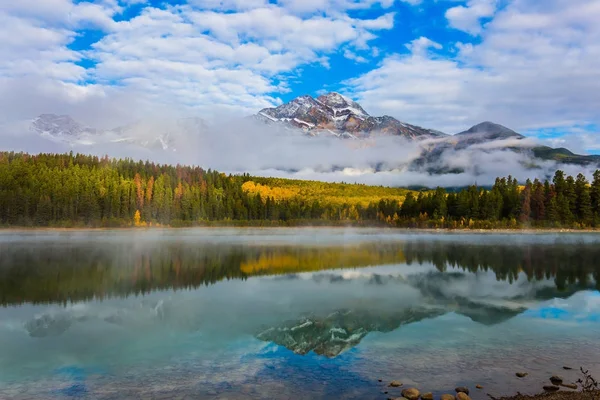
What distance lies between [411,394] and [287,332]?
1158 centimetres

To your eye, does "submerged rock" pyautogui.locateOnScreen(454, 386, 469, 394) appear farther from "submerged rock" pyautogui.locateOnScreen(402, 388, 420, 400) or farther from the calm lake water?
"submerged rock" pyautogui.locateOnScreen(402, 388, 420, 400)

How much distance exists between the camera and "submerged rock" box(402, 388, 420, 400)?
16984 millimetres

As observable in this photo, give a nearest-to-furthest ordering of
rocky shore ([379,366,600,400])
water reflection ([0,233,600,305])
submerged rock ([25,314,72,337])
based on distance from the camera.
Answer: rocky shore ([379,366,600,400]) → submerged rock ([25,314,72,337]) → water reflection ([0,233,600,305])

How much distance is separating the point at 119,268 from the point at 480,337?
4560cm

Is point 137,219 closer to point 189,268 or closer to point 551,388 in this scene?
point 189,268

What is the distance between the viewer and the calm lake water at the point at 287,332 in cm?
1936

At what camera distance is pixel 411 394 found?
17109 millimetres

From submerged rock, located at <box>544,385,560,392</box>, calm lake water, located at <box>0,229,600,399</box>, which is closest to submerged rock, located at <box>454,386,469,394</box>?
calm lake water, located at <box>0,229,600,399</box>

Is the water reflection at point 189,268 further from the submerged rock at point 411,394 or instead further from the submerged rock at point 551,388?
the submerged rock at point 411,394

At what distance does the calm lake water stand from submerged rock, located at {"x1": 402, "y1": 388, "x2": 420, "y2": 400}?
724 mm

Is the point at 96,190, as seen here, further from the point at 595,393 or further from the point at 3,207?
the point at 595,393

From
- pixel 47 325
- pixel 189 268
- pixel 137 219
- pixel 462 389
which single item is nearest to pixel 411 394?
pixel 462 389

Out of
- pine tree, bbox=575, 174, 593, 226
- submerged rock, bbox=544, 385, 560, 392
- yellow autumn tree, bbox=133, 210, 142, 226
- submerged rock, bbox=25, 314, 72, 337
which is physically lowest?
yellow autumn tree, bbox=133, 210, 142, 226

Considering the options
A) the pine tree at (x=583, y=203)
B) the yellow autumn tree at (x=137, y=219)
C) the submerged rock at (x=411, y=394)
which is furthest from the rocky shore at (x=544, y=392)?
the yellow autumn tree at (x=137, y=219)
